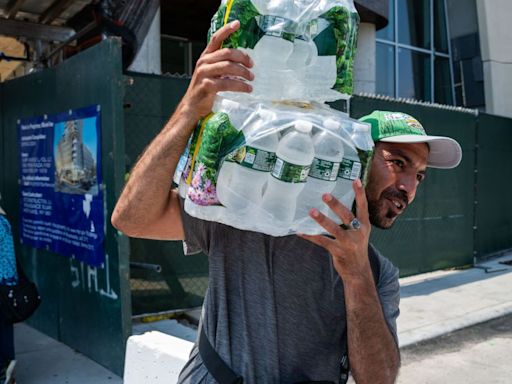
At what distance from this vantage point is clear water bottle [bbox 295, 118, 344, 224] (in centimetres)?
163

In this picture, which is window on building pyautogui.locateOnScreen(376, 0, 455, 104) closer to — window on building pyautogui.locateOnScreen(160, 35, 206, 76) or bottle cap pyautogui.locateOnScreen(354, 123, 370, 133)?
window on building pyautogui.locateOnScreen(160, 35, 206, 76)

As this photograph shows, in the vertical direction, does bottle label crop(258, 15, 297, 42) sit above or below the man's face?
above

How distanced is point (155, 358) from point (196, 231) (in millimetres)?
1141

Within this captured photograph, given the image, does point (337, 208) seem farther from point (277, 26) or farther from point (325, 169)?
point (277, 26)

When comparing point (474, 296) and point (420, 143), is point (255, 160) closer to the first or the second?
point (420, 143)

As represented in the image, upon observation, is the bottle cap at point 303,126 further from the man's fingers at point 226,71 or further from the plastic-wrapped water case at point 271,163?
the man's fingers at point 226,71

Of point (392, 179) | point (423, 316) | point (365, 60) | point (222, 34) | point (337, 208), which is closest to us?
point (337, 208)

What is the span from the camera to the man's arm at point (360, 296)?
1.50 metres

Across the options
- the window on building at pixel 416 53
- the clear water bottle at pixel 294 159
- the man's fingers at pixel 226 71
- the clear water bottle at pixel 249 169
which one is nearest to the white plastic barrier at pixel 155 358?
the clear water bottle at pixel 249 169

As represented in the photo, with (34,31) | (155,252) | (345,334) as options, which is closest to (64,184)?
(155,252)

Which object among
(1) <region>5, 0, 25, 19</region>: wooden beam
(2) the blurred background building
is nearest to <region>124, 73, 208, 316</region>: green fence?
(1) <region>5, 0, 25, 19</region>: wooden beam

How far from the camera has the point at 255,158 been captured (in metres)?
1.61

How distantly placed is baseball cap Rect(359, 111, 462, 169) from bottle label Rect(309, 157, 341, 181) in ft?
1.22

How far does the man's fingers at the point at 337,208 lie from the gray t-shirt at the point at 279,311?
22 centimetres
